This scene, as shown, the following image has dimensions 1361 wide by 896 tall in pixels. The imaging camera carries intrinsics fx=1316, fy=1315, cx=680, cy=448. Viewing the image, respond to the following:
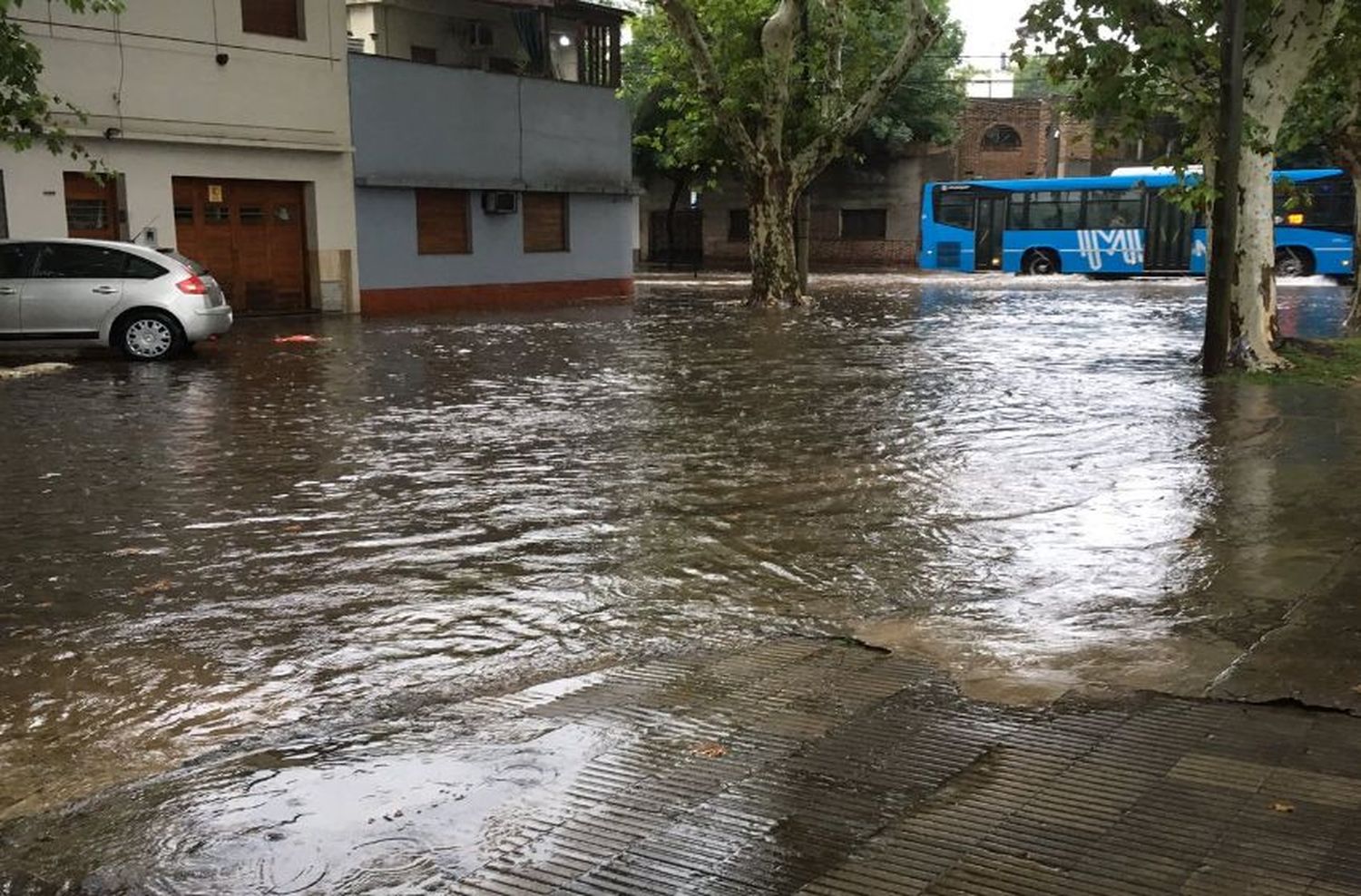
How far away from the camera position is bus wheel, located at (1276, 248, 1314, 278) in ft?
115

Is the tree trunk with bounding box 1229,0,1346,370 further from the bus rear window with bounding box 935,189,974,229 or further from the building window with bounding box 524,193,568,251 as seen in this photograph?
the bus rear window with bounding box 935,189,974,229

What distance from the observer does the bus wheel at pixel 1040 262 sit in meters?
38.5

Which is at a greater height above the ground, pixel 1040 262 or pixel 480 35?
pixel 480 35

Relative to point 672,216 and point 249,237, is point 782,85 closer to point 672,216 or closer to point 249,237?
point 249,237

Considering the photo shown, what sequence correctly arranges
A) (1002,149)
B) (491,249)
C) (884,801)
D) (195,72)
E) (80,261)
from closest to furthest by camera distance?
(884,801), (80,261), (195,72), (491,249), (1002,149)

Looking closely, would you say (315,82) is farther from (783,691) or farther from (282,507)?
(783,691)

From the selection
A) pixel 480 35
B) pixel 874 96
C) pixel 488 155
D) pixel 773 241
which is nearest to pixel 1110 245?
pixel 874 96

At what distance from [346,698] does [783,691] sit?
5.22ft

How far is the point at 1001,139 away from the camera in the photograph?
50.0 meters

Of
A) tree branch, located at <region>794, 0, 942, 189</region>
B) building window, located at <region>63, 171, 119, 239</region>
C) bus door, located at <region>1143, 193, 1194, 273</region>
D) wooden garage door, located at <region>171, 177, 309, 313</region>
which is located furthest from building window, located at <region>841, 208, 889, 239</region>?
building window, located at <region>63, 171, 119, 239</region>

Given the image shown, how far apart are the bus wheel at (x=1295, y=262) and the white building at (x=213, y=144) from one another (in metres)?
24.9

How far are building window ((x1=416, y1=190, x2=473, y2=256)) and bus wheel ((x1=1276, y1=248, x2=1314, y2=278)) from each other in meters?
22.1

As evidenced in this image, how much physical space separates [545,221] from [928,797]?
25815 mm

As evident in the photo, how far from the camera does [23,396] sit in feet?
42.7
